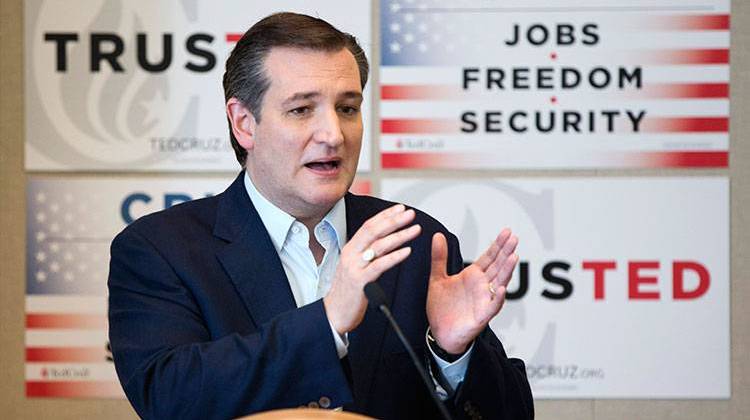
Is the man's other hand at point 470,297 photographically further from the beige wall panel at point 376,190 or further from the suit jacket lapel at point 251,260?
the beige wall panel at point 376,190

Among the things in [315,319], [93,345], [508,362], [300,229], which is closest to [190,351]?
[315,319]

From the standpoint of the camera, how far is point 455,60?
445cm

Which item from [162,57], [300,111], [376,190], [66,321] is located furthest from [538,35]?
[300,111]

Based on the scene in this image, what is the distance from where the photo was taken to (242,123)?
2.54 m

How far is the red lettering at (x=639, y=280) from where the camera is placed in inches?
176

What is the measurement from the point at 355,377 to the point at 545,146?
2.29 meters

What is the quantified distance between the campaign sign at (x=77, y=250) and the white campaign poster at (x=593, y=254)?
57 cm

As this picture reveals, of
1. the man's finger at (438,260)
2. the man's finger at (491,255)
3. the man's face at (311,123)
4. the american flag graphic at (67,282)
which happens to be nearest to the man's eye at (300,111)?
the man's face at (311,123)

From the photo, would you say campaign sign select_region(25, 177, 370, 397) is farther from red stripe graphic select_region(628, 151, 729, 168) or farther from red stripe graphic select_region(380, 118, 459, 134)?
red stripe graphic select_region(628, 151, 729, 168)

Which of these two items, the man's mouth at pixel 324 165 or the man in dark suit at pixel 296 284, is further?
the man's mouth at pixel 324 165

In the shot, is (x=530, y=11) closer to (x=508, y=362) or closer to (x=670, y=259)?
(x=670, y=259)

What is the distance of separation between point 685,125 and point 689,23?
39 cm

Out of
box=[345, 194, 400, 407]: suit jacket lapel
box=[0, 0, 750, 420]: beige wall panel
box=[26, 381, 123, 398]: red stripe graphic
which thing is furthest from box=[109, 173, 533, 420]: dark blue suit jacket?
box=[26, 381, 123, 398]: red stripe graphic

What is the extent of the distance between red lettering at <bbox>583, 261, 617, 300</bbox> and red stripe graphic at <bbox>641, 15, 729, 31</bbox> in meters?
0.92
